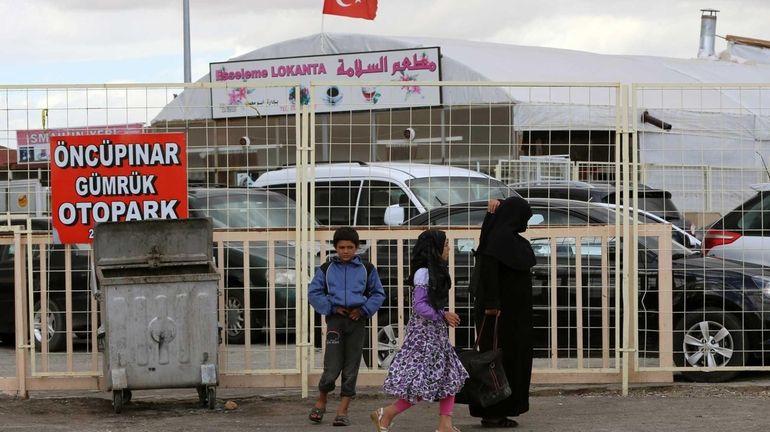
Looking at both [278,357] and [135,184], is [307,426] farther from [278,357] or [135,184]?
[135,184]

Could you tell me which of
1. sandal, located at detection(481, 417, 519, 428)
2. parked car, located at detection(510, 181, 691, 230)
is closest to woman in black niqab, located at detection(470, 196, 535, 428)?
sandal, located at detection(481, 417, 519, 428)

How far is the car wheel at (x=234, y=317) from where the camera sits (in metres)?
9.37

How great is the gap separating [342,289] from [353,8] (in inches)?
721

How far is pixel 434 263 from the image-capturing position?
25.2ft

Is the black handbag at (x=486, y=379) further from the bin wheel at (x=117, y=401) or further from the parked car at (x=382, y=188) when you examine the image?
the bin wheel at (x=117, y=401)

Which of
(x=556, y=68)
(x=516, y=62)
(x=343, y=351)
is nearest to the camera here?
(x=343, y=351)

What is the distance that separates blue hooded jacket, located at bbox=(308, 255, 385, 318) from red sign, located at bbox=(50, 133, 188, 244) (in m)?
1.57

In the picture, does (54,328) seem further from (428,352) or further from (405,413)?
(428,352)

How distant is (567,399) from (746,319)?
1.58 m

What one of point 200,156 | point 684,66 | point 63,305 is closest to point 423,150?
point 200,156

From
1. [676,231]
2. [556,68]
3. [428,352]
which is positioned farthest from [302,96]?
[556,68]

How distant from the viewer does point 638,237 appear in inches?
372

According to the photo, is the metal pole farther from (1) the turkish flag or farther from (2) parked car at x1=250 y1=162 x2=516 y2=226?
(2) parked car at x1=250 y1=162 x2=516 y2=226

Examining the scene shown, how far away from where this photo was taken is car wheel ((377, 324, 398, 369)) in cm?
959
